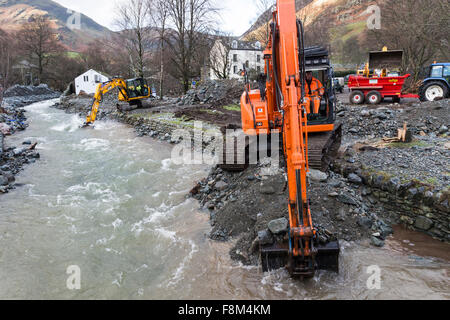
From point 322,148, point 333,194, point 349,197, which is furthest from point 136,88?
point 349,197

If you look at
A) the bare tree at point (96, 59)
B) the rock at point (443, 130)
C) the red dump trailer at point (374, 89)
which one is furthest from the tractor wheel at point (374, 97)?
the bare tree at point (96, 59)

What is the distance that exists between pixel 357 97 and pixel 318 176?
935 centimetres

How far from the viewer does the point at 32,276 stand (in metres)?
5.12

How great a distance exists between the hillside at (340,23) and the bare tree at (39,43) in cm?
3776

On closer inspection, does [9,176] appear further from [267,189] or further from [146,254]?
[267,189]

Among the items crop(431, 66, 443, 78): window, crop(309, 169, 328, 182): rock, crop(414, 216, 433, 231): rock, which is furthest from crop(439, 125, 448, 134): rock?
crop(309, 169, 328, 182): rock

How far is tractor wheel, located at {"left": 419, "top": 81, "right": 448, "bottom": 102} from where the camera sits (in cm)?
1275

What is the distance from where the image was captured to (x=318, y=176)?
20.9 ft

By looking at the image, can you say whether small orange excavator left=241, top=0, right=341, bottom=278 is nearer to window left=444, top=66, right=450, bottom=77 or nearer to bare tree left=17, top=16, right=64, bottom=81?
window left=444, top=66, right=450, bottom=77

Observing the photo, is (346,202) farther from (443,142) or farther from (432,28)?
(432,28)

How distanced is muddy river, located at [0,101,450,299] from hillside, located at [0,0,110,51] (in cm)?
8477

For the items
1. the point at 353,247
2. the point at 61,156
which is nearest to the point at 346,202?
the point at 353,247

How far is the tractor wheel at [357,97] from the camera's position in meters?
13.9
